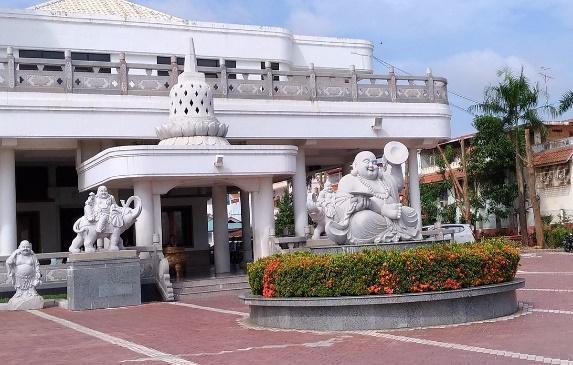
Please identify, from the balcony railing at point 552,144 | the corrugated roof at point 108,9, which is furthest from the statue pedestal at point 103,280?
the balcony railing at point 552,144

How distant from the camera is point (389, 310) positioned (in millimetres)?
10828

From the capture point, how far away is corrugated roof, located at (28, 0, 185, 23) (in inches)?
1087

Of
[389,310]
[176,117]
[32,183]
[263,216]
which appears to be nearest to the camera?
[389,310]

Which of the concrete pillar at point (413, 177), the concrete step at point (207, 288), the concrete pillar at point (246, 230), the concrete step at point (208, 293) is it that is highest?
the concrete pillar at point (413, 177)

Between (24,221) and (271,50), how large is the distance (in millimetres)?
10595

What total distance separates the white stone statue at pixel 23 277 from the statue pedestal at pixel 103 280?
109 cm

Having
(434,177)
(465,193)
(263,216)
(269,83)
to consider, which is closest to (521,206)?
(465,193)

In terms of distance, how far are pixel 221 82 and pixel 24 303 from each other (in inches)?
323

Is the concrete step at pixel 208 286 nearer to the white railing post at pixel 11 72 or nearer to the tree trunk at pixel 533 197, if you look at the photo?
the white railing post at pixel 11 72

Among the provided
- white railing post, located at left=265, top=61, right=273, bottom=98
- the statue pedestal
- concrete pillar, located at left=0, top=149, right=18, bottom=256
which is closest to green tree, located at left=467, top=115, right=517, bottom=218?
white railing post, located at left=265, top=61, right=273, bottom=98

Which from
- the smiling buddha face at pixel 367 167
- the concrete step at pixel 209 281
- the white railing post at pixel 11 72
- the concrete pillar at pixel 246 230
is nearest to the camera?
the smiling buddha face at pixel 367 167

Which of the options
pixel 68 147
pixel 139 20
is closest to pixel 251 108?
pixel 68 147

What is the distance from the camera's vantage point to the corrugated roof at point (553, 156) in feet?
111

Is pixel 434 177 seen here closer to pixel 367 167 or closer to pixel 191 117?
pixel 191 117
